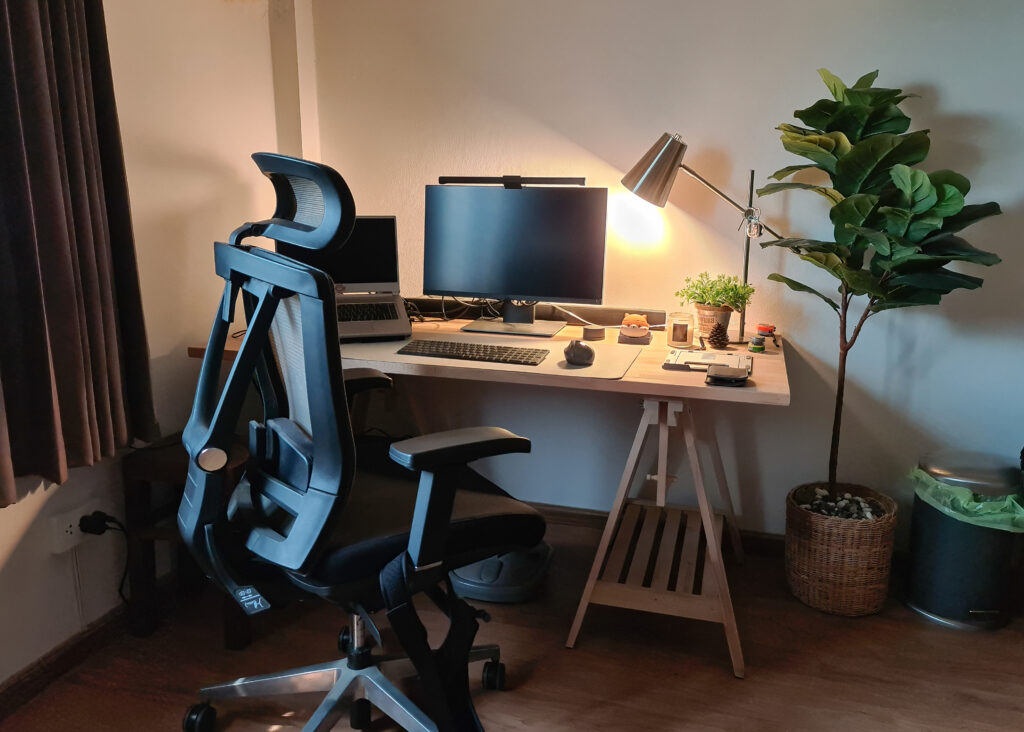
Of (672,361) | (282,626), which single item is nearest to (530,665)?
(282,626)

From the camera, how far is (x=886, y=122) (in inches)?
82.5

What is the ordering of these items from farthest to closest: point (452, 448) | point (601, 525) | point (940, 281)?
point (601, 525) < point (940, 281) < point (452, 448)

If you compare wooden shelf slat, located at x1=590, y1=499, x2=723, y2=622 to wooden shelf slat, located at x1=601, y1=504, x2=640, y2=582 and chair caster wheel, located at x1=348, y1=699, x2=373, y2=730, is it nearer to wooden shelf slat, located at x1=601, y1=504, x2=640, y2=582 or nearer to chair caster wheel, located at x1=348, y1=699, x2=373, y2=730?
wooden shelf slat, located at x1=601, y1=504, x2=640, y2=582

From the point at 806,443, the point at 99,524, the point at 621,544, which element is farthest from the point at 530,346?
the point at 99,524

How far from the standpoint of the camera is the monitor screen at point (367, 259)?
2482mm

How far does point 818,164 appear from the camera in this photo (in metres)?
2.18

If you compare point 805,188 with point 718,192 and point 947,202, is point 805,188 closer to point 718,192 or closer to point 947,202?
point 718,192

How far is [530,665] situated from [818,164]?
151 centimetres

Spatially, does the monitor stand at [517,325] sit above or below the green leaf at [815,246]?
below

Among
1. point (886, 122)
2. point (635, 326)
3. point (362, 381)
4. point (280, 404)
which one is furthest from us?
point (635, 326)

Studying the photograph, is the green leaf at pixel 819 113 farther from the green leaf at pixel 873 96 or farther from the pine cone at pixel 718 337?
the pine cone at pixel 718 337

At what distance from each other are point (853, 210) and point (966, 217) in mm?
277

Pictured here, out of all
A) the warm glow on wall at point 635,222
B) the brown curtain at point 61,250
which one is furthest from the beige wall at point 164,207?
the warm glow on wall at point 635,222

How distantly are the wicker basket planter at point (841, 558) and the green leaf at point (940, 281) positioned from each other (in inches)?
25.4
